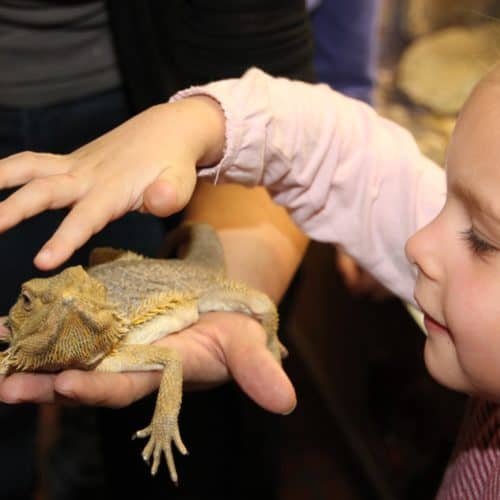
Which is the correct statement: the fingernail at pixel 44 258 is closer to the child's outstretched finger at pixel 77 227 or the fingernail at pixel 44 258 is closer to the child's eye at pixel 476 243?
the child's outstretched finger at pixel 77 227

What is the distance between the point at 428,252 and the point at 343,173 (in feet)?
0.91

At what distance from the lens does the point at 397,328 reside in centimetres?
187

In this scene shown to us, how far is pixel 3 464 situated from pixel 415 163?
88 cm

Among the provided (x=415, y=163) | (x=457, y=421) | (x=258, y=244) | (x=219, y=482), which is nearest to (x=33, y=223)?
(x=258, y=244)

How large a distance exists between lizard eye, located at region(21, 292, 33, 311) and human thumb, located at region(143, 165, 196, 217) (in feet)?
0.55

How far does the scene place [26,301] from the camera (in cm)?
88

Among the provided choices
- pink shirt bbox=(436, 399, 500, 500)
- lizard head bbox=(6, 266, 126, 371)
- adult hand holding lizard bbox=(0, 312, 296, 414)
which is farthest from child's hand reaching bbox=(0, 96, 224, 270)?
pink shirt bbox=(436, 399, 500, 500)

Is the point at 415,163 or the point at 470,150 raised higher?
the point at 470,150

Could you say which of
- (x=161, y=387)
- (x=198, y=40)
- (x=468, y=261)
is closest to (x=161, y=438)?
(x=161, y=387)

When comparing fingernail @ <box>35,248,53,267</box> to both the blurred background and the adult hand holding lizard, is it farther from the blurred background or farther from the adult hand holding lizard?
the blurred background

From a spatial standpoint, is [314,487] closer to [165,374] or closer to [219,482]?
[219,482]

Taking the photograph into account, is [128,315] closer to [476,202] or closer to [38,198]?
[38,198]

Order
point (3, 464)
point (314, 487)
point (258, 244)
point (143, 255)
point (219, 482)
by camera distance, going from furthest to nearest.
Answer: point (314, 487)
point (219, 482)
point (3, 464)
point (258, 244)
point (143, 255)

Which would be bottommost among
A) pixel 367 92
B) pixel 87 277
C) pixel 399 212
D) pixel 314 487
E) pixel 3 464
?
pixel 314 487
